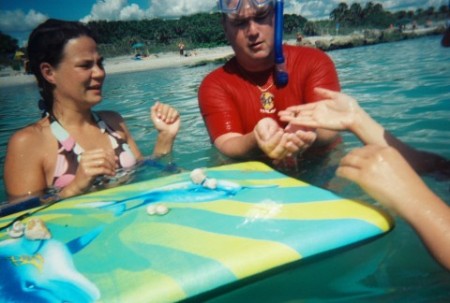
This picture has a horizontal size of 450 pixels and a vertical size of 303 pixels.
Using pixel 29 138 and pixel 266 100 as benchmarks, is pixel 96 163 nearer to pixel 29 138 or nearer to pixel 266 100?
pixel 29 138

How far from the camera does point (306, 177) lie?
247 centimetres

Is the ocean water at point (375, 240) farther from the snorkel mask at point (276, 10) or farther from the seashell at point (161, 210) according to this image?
A: the snorkel mask at point (276, 10)

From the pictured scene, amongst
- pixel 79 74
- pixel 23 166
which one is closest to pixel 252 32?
pixel 79 74

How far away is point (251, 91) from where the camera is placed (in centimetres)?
269

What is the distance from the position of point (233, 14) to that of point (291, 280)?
1.85 meters

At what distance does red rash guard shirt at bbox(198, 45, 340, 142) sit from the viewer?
2.56 metres

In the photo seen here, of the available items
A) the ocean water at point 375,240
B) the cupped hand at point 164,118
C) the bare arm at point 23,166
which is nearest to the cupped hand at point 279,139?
the ocean water at point 375,240

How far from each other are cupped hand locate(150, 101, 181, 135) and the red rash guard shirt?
0.84 ft

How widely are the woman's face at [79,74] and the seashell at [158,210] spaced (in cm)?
123

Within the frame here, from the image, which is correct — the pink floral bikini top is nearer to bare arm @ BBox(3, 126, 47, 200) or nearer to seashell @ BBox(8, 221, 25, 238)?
bare arm @ BBox(3, 126, 47, 200)

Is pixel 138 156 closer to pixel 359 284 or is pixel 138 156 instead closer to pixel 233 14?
pixel 233 14

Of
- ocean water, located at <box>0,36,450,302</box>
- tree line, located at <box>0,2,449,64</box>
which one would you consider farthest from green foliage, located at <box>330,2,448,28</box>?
ocean water, located at <box>0,36,450,302</box>

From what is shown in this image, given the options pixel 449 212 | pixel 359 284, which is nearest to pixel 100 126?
pixel 359 284

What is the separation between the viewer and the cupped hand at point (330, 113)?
1812 millimetres
